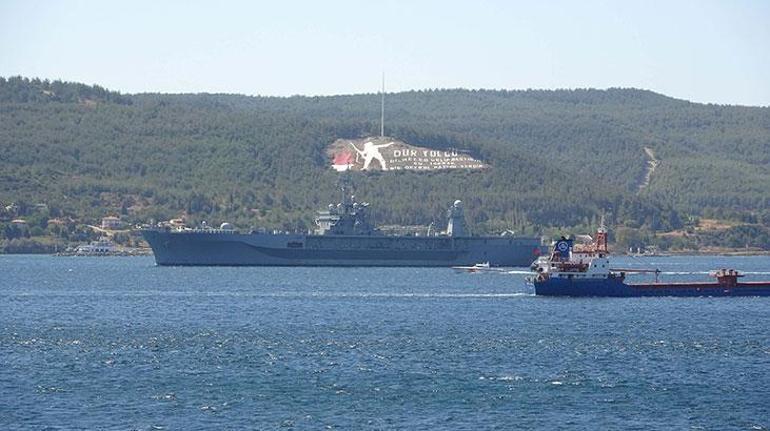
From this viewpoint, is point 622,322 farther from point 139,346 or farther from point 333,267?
point 333,267

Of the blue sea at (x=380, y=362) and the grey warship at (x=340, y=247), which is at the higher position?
the grey warship at (x=340, y=247)

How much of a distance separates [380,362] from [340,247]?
9335cm

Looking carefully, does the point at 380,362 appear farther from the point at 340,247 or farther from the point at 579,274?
the point at 340,247

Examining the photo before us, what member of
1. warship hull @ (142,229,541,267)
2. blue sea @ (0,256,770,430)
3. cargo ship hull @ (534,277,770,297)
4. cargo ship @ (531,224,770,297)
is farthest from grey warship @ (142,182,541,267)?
cargo ship @ (531,224,770,297)

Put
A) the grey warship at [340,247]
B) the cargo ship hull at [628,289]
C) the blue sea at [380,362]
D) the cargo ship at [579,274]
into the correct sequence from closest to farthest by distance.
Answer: the blue sea at [380,362] < the cargo ship at [579,274] < the cargo ship hull at [628,289] < the grey warship at [340,247]

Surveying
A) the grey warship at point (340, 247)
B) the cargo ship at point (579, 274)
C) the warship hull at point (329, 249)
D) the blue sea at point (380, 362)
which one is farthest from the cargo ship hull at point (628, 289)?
the warship hull at point (329, 249)

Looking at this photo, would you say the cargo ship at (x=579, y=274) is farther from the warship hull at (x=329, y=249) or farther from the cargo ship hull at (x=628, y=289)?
the warship hull at (x=329, y=249)

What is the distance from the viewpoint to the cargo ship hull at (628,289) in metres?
101

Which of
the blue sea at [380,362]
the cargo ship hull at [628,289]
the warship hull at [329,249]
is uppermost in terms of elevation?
the warship hull at [329,249]

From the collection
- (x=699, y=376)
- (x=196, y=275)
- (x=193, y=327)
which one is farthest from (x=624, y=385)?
(x=196, y=275)

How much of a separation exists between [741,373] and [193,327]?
2953 centimetres

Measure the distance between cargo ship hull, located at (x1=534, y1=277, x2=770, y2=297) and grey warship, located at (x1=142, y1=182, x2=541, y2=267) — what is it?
49.2 meters

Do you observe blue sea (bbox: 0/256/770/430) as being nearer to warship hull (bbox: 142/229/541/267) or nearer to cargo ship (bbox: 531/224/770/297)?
cargo ship (bbox: 531/224/770/297)

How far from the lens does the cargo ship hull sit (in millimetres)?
100625
